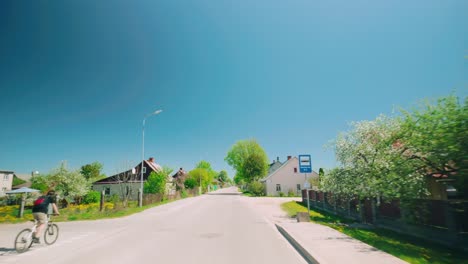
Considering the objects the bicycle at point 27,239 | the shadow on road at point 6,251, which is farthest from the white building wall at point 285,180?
the shadow on road at point 6,251

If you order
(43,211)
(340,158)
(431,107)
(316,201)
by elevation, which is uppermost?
(431,107)

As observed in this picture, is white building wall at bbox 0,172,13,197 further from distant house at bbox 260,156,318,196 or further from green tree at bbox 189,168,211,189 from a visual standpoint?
distant house at bbox 260,156,318,196

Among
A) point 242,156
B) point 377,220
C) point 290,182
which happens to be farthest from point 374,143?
point 242,156

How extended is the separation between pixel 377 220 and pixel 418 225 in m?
3.11

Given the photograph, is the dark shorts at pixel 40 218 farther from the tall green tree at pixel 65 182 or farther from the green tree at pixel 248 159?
the green tree at pixel 248 159

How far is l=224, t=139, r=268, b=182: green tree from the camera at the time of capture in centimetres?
5556

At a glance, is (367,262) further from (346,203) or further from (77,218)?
(77,218)

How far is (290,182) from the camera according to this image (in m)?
47.4

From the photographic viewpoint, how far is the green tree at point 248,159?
5556 cm

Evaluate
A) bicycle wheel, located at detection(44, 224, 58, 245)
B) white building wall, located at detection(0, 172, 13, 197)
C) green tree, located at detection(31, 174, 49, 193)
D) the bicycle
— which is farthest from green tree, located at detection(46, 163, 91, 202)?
white building wall, located at detection(0, 172, 13, 197)

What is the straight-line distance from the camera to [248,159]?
56.2 metres

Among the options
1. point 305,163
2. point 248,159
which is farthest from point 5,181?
point 305,163

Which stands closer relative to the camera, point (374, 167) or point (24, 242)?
point (24, 242)

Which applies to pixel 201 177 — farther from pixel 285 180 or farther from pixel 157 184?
pixel 157 184
